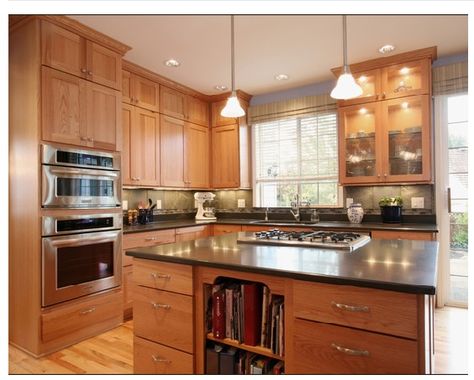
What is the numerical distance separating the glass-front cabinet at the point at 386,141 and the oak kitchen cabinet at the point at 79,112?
2.51 metres

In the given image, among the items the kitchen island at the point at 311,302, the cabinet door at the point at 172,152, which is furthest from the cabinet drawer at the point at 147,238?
the kitchen island at the point at 311,302

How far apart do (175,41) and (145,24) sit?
36 centimetres

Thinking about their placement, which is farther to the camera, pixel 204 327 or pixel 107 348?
pixel 107 348

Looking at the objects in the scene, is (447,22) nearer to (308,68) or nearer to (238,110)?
(308,68)

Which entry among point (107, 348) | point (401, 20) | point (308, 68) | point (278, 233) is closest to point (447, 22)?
point (401, 20)

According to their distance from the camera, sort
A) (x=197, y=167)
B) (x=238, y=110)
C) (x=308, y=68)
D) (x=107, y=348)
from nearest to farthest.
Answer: (x=238, y=110) → (x=107, y=348) → (x=308, y=68) → (x=197, y=167)

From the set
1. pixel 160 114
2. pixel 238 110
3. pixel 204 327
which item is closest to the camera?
pixel 204 327

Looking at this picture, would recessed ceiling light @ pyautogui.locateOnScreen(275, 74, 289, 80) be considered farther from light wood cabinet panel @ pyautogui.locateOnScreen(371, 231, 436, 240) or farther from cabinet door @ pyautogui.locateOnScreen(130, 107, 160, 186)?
light wood cabinet panel @ pyautogui.locateOnScreen(371, 231, 436, 240)

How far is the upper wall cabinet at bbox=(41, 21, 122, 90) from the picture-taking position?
2.43 meters

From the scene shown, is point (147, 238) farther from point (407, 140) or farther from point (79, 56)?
point (407, 140)

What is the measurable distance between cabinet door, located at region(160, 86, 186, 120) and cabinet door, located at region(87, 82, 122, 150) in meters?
0.93

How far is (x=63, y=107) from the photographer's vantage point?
251 cm

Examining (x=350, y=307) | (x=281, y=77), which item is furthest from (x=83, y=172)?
(x=281, y=77)

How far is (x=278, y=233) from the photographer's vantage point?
7.26ft
